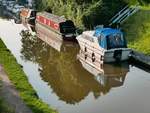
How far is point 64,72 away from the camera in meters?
28.9

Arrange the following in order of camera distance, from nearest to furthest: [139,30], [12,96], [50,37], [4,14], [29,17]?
1. [12,96]
2. [139,30]
3. [50,37]
4. [29,17]
5. [4,14]

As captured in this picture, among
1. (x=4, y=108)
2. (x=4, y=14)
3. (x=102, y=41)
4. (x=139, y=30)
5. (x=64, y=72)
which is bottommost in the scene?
(x=4, y=14)

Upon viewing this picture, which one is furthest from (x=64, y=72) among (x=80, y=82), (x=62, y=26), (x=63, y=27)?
(x=62, y=26)

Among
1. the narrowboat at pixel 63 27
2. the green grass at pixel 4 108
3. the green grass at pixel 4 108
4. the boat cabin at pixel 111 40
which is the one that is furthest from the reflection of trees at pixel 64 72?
the green grass at pixel 4 108

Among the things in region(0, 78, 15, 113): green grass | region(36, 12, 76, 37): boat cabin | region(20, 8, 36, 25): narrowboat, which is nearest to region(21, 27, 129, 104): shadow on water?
region(36, 12, 76, 37): boat cabin

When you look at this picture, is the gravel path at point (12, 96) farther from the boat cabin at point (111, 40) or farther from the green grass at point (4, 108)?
the boat cabin at point (111, 40)

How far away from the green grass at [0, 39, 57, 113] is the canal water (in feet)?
4.24

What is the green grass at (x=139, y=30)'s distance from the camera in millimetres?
32219

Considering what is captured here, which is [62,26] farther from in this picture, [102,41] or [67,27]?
[102,41]

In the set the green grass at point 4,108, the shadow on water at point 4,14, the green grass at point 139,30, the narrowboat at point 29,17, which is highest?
the green grass at point 4,108

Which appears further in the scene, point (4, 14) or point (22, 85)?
point (4, 14)

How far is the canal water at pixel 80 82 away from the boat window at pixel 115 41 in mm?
1364

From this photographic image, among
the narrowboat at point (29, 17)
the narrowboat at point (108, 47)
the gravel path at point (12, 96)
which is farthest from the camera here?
the narrowboat at point (29, 17)

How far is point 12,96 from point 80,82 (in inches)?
275
